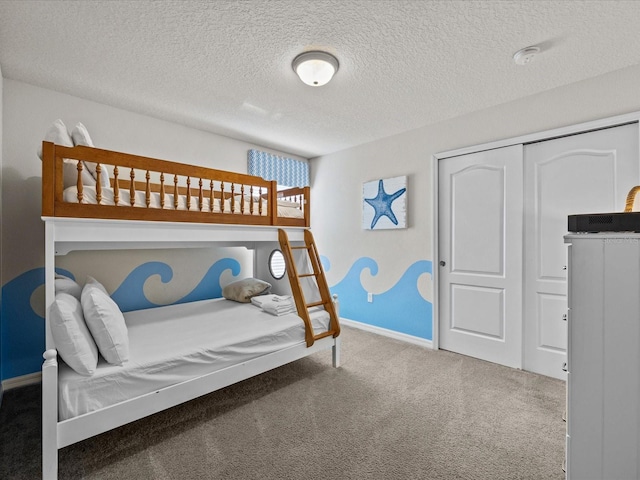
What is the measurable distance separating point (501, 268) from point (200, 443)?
110 inches

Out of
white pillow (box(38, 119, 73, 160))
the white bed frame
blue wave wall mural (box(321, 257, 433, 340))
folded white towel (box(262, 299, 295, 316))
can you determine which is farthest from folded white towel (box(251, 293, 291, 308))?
white pillow (box(38, 119, 73, 160))

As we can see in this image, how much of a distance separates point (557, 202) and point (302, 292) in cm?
229

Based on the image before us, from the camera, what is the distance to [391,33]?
1.84m

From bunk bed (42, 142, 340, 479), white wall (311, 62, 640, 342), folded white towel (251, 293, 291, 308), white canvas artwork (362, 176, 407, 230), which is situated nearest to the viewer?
bunk bed (42, 142, 340, 479)

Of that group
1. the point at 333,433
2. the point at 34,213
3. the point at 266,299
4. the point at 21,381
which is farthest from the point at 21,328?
the point at 333,433

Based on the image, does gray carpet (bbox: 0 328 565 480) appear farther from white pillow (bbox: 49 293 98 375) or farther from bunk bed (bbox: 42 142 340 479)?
white pillow (bbox: 49 293 98 375)

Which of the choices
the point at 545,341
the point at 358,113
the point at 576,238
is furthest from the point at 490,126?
the point at 576,238

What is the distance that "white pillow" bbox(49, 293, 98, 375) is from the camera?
152cm

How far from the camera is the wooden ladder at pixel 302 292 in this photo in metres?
2.56

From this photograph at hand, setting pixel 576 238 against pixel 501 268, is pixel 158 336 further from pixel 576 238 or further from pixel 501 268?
pixel 501 268

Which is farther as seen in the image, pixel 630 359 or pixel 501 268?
pixel 501 268

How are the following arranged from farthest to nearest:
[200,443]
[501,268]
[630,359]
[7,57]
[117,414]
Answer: [501,268]
[7,57]
[200,443]
[117,414]
[630,359]

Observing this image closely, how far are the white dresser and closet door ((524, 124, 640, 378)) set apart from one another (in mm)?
1752

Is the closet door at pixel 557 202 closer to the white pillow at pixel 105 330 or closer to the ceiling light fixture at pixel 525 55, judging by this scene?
the ceiling light fixture at pixel 525 55
